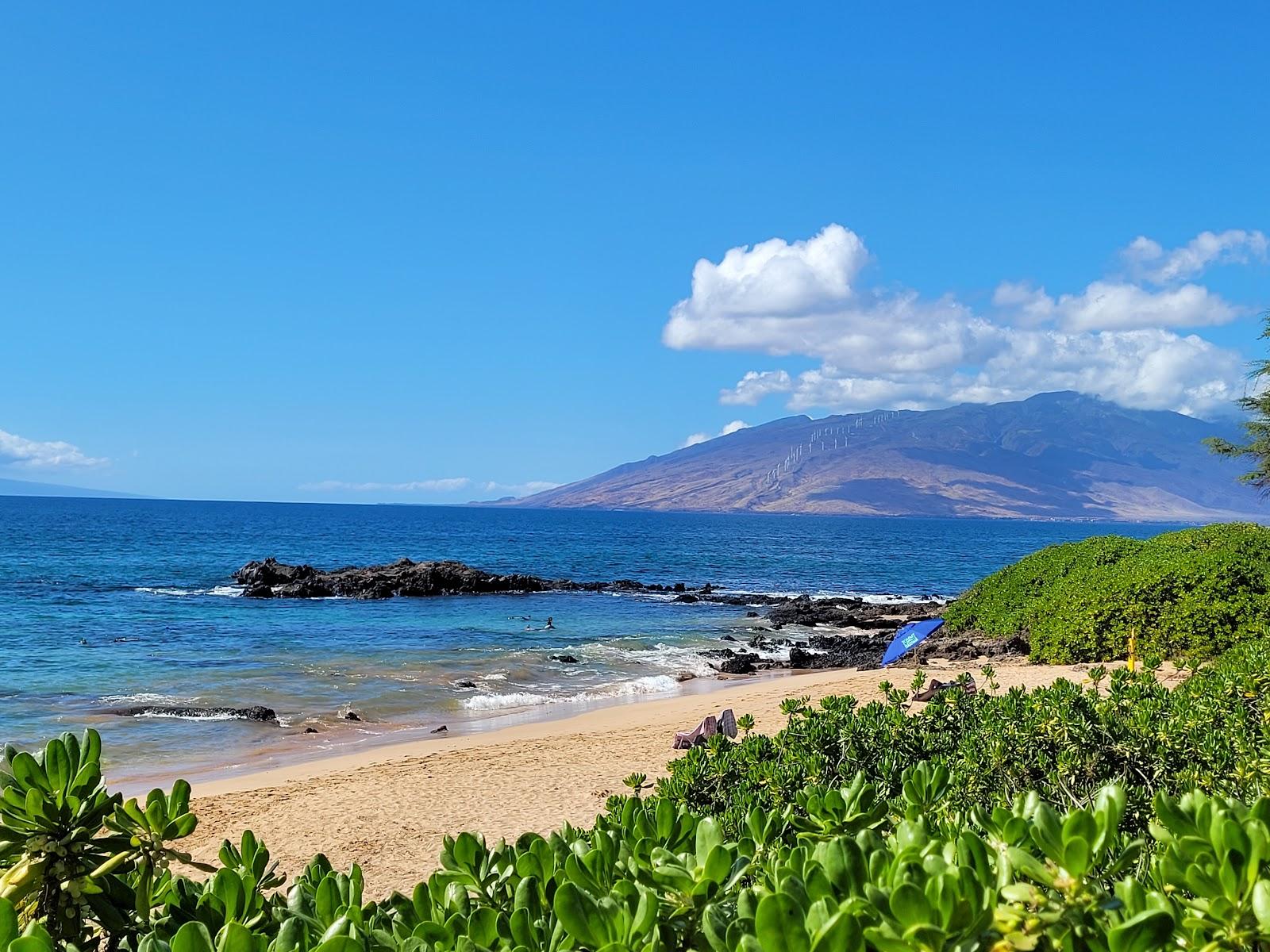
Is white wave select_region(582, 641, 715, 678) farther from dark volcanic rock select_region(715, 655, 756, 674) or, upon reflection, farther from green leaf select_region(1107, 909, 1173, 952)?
green leaf select_region(1107, 909, 1173, 952)

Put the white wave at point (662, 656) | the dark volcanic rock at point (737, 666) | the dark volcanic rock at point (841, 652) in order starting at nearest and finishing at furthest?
the dark volcanic rock at point (737, 666)
the white wave at point (662, 656)
the dark volcanic rock at point (841, 652)

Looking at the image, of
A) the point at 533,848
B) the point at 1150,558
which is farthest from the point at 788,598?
the point at 533,848

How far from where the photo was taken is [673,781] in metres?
4.97

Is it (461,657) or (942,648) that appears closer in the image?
(942,648)

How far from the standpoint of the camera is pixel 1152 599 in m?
14.3

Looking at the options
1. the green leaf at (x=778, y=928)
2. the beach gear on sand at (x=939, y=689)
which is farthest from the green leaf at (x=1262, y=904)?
the beach gear on sand at (x=939, y=689)

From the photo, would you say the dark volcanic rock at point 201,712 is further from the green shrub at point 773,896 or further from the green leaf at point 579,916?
the green leaf at point 579,916

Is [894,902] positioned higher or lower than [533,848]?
higher

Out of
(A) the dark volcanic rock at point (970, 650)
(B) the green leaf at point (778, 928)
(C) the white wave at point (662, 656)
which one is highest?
(B) the green leaf at point (778, 928)

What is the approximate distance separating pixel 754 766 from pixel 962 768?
106 centimetres

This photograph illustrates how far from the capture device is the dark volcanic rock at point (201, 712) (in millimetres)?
15984

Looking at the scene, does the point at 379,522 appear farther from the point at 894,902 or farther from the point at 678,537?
the point at 894,902

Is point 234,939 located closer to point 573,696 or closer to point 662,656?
point 573,696

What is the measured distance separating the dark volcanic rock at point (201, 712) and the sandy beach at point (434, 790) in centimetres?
353
